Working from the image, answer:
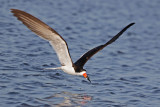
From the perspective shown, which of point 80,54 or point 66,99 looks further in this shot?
point 80,54

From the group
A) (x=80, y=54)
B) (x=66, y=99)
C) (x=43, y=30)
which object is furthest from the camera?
(x=80, y=54)

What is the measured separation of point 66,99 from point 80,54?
398 cm

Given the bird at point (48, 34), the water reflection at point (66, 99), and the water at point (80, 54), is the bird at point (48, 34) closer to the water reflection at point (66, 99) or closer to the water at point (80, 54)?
the water reflection at point (66, 99)

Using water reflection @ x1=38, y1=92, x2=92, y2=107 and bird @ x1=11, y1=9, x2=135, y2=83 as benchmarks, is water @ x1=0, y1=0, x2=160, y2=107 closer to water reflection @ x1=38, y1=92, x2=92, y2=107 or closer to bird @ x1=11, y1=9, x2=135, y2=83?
water reflection @ x1=38, y1=92, x2=92, y2=107

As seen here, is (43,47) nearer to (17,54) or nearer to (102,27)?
(17,54)

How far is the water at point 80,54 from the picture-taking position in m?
7.60

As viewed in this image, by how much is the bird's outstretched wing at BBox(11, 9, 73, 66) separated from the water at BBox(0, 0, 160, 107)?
45.3 inches

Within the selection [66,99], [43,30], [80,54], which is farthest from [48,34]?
[80,54]

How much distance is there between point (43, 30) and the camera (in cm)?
689

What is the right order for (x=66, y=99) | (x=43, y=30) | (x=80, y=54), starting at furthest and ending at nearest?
1. (x=80, y=54)
2. (x=66, y=99)
3. (x=43, y=30)

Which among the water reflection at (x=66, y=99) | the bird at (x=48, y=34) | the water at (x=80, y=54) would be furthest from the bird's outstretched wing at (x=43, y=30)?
the water at (x=80, y=54)

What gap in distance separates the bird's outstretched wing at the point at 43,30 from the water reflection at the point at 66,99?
2.99 feet

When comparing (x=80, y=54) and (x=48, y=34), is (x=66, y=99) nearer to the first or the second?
(x=48, y=34)

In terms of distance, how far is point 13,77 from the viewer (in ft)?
27.1
